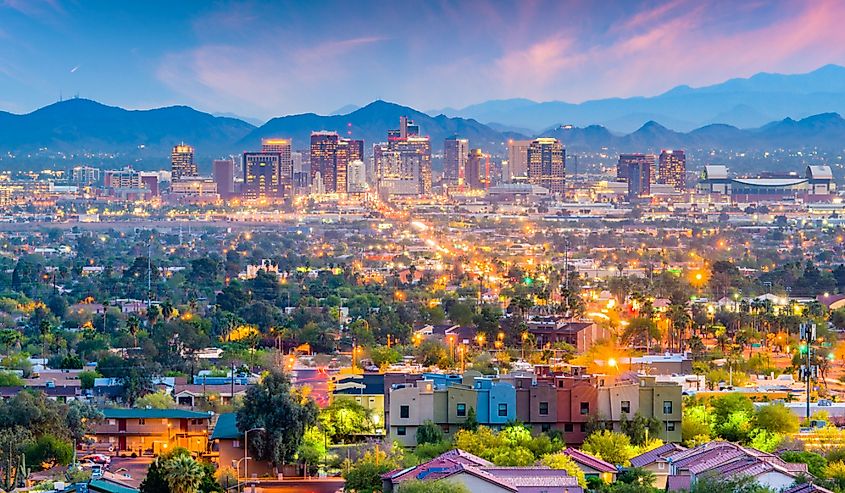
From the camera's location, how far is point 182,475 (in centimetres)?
2655

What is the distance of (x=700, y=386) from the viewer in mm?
43844

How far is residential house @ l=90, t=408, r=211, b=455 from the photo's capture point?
37.1 m

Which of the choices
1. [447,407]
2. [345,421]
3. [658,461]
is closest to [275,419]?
[345,421]

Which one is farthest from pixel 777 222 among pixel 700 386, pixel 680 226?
pixel 700 386

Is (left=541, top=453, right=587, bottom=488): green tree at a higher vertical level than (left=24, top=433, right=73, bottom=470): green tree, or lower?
higher

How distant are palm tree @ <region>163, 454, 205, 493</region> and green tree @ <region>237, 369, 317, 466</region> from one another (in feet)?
18.0

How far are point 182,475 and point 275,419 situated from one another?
6.45 metres

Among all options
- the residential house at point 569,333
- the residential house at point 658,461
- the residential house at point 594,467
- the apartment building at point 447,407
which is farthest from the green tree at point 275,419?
the residential house at point 569,333

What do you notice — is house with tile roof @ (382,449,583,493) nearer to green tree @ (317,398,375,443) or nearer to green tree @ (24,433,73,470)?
green tree @ (317,398,375,443)

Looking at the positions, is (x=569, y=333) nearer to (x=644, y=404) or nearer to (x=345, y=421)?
(x=644, y=404)

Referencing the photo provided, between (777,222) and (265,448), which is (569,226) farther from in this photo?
(265,448)

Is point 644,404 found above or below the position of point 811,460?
above

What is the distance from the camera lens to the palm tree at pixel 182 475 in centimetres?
2648

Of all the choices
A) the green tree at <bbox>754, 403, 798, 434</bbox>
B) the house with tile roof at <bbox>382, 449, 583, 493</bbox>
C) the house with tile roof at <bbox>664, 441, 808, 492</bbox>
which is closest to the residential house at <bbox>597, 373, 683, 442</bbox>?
the green tree at <bbox>754, 403, 798, 434</bbox>
